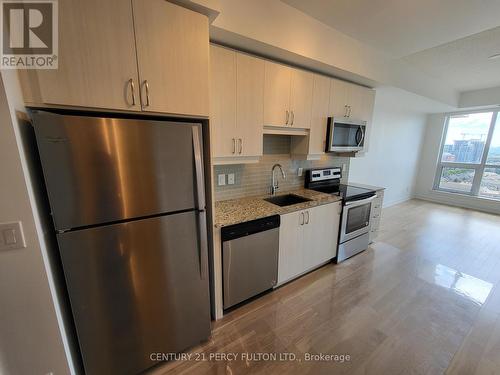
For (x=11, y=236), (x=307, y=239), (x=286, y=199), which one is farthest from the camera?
(x=286, y=199)

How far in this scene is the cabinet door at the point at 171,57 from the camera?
3.78 feet

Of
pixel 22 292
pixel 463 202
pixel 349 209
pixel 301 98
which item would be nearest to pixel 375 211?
pixel 349 209

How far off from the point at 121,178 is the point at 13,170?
0.42 meters

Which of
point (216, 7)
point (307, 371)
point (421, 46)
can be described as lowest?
point (307, 371)

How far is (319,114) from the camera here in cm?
243

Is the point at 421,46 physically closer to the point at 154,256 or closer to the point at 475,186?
the point at 154,256

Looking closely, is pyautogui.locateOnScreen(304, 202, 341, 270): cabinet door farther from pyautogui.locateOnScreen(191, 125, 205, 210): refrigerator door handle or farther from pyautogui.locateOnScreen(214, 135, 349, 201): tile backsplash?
pyautogui.locateOnScreen(191, 125, 205, 210): refrigerator door handle

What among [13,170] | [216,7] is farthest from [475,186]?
[13,170]

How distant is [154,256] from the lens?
4.32 ft

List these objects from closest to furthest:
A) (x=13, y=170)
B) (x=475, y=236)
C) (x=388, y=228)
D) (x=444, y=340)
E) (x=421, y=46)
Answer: (x=13, y=170)
(x=444, y=340)
(x=421, y=46)
(x=475, y=236)
(x=388, y=228)

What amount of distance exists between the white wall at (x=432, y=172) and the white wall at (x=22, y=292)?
8006 mm

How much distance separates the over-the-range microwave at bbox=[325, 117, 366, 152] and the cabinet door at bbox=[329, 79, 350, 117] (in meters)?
0.11

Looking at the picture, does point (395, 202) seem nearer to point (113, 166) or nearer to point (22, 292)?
point (113, 166)

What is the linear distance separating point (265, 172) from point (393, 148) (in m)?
4.31
